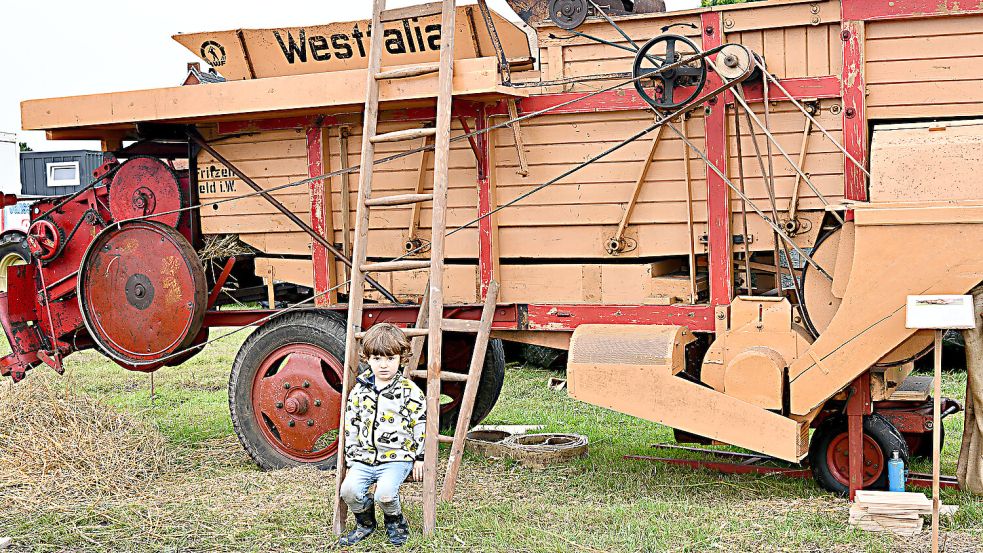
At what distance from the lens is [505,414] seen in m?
9.07

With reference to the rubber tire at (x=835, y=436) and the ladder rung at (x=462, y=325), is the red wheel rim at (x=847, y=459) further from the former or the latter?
the ladder rung at (x=462, y=325)

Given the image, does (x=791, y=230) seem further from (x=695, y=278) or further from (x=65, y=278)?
(x=65, y=278)

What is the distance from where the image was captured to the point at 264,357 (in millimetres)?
6969

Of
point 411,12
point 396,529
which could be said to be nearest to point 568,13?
point 411,12

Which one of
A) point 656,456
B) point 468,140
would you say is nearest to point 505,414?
point 656,456

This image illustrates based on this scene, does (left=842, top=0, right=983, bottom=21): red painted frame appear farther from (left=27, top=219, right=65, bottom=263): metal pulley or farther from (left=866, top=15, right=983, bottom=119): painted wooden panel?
(left=27, top=219, right=65, bottom=263): metal pulley

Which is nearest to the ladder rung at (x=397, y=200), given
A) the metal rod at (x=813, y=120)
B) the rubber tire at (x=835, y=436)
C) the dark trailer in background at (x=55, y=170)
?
the metal rod at (x=813, y=120)

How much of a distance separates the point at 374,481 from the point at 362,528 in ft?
0.87

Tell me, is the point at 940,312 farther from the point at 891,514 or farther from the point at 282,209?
the point at 282,209

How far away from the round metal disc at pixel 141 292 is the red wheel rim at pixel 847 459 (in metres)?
4.17

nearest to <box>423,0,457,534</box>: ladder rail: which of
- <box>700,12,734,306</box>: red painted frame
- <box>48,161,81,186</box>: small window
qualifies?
<box>700,12,734,306</box>: red painted frame

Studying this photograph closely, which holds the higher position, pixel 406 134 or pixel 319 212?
pixel 406 134

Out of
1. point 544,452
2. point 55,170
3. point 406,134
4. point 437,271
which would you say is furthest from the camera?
point 55,170

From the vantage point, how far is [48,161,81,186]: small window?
29.3 metres
